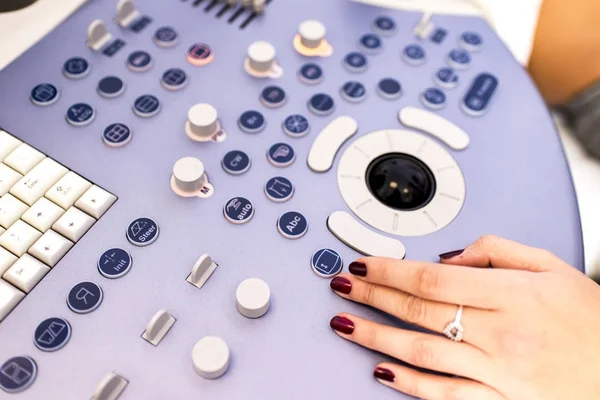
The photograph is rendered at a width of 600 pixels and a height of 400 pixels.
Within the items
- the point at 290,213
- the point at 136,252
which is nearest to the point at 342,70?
the point at 290,213

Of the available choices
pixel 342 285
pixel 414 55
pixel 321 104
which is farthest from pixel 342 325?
pixel 414 55

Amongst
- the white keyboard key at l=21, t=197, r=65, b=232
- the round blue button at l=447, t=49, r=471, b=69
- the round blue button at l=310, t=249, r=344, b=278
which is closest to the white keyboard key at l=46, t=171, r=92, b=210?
the white keyboard key at l=21, t=197, r=65, b=232

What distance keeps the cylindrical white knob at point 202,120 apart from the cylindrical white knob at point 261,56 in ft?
0.27

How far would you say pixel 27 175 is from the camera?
0.50 meters

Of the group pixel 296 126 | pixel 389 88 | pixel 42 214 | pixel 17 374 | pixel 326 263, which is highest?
pixel 389 88

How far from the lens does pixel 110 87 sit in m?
0.58

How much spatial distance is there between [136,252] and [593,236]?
544mm

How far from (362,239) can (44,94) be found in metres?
0.34

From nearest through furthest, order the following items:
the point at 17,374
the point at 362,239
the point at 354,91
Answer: the point at 17,374 → the point at 362,239 → the point at 354,91

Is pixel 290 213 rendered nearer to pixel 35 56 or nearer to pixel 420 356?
pixel 420 356

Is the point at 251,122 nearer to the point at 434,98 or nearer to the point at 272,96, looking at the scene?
the point at 272,96

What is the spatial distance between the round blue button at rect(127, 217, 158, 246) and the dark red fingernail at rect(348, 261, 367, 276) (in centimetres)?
17

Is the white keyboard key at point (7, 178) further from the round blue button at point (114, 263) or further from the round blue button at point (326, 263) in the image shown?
the round blue button at point (326, 263)

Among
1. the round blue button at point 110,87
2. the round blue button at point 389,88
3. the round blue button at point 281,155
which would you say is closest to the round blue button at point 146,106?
the round blue button at point 110,87
